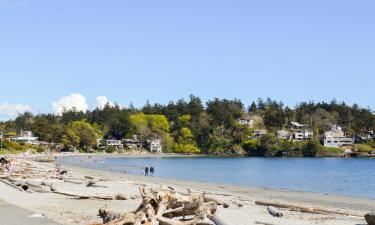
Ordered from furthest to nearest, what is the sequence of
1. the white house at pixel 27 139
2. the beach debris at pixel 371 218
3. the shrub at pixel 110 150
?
1. the shrub at pixel 110 150
2. the white house at pixel 27 139
3. the beach debris at pixel 371 218

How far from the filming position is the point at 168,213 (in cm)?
1689

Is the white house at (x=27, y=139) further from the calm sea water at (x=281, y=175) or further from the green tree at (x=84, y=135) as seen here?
the calm sea water at (x=281, y=175)

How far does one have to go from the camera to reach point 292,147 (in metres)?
192

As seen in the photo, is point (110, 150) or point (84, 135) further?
point (110, 150)

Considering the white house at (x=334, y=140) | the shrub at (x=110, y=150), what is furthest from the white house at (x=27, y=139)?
the white house at (x=334, y=140)

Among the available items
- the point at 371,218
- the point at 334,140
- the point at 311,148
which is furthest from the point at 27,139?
the point at 371,218

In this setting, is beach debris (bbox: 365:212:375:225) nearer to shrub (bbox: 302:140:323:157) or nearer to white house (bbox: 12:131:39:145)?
white house (bbox: 12:131:39:145)

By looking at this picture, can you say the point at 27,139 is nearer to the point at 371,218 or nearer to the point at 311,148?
the point at 311,148

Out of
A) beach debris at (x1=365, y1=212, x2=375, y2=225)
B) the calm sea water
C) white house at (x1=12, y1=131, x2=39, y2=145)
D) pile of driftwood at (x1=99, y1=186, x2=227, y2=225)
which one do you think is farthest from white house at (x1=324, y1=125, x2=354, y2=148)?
pile of driftwood at (x1=99, y1=186, x2=227, y2=225)

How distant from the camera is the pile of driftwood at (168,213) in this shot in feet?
51.3

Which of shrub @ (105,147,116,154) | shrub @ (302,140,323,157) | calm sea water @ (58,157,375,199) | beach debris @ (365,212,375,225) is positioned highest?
shrub @ (302,140,323,157)

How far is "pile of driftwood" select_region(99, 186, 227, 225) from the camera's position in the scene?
51.3ft

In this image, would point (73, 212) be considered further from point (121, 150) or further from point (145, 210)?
point (121, 150)

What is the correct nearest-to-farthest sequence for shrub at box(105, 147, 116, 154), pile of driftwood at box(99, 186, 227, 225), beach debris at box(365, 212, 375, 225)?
pile of driftwood at box(99, 186, 227, 225) → beach debris at box(365, 212, 375, 225) → shrub at box(105, 147, 116, 154)
